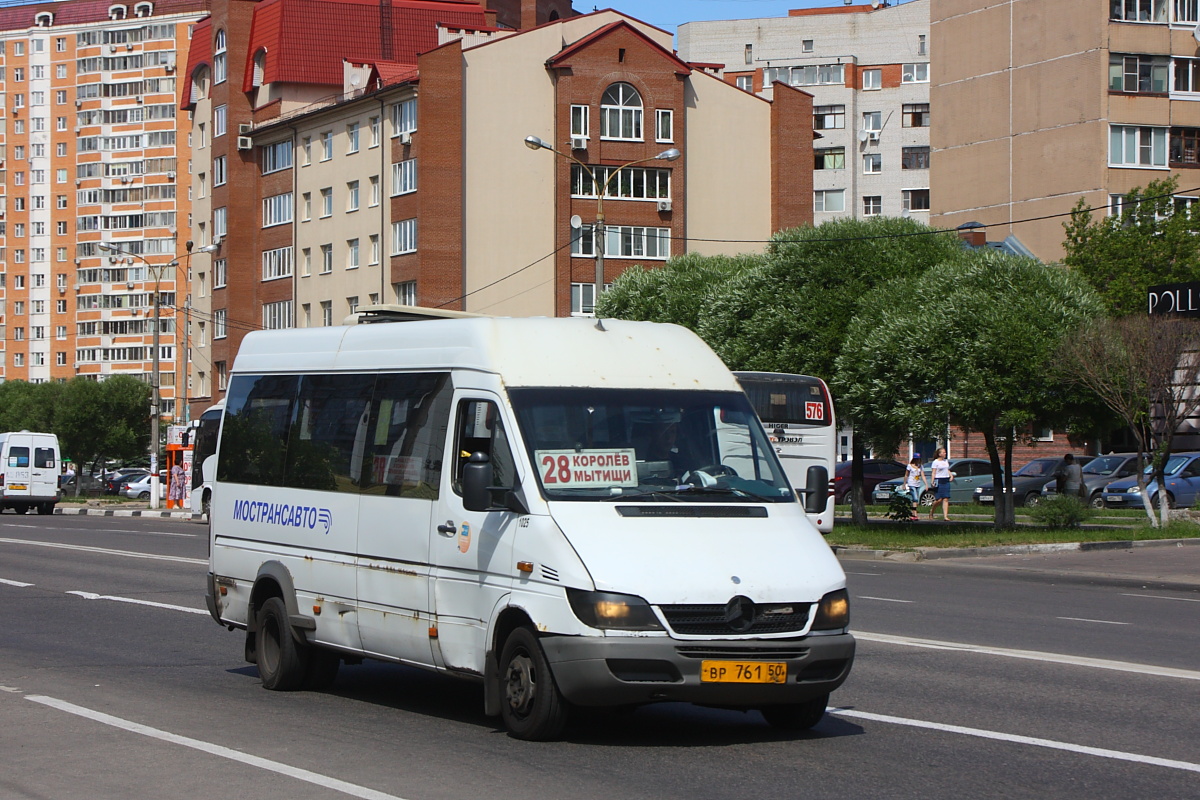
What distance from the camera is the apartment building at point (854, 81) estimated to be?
99.4 metres

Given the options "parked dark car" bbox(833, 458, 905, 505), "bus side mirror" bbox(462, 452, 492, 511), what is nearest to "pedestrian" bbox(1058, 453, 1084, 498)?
"parked dark car" bbox(833, 458, 905, 505)

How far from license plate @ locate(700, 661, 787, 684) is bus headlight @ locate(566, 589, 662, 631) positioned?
1.10 ft

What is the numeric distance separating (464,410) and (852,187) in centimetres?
9337

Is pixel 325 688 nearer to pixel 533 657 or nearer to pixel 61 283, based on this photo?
pixel 533 657

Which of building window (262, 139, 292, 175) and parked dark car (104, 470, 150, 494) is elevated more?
building window (262, 139, 292, 175)

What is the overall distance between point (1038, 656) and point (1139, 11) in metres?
59.7

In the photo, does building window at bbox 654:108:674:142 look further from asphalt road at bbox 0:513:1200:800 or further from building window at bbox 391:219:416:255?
asphalt road at bbox 0:513:1200:800

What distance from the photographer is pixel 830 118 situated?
102 m

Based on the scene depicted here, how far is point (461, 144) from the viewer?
63.9m

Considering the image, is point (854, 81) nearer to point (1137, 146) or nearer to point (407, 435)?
point (1137, 146)

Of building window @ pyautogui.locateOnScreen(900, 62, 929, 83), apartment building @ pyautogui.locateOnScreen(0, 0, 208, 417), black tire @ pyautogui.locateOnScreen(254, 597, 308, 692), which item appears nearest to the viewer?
black tire @ pyautogui.locateOnScreen(254, 597, 308, 692)

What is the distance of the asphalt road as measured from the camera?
24.3 feet

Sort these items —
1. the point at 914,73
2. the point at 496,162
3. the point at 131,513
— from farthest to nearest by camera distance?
the point at 914,73, the point at 496,162, the point at 131,513

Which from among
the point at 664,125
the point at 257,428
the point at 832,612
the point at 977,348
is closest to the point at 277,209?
the point at 664,125
